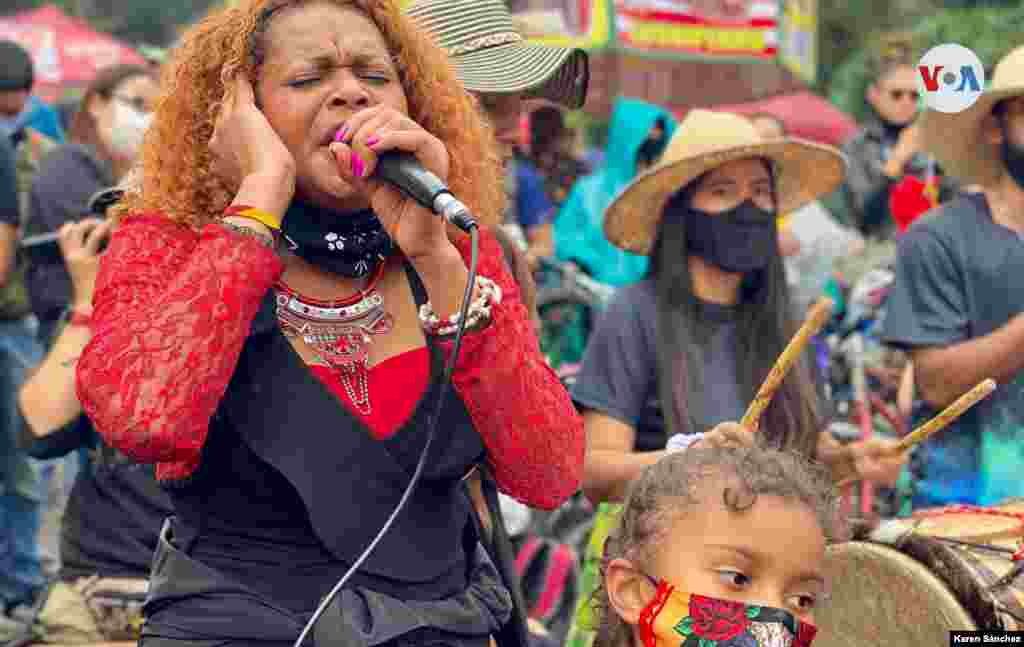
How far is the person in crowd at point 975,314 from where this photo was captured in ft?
15.6

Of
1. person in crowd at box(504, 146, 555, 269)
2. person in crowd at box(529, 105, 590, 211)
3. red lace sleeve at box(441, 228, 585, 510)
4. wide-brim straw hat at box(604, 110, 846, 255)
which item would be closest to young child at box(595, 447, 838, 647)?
red lace sleeve at box(441, 228, 585, 510)

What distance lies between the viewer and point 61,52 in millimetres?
21609

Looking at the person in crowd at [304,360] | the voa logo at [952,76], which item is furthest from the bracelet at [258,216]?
the voa logo at [952,76]

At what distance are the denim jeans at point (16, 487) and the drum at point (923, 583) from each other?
16.1 ft

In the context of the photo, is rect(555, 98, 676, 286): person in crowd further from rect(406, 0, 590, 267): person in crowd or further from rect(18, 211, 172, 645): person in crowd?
rect(18, 211, 172, 645): person in crowd

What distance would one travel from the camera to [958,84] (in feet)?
11.7

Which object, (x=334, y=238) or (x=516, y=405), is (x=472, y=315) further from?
(x=334, y=238)

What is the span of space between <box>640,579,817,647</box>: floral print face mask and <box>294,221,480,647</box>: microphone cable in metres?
0.49

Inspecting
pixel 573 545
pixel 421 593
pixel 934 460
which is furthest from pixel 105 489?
pixel 573 545

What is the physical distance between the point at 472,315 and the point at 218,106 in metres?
0.65

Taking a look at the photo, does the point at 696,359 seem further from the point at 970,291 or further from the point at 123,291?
the point at 123,291

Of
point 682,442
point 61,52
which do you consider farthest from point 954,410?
point 61,52

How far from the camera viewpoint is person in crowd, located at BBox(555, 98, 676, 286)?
8.85 meters

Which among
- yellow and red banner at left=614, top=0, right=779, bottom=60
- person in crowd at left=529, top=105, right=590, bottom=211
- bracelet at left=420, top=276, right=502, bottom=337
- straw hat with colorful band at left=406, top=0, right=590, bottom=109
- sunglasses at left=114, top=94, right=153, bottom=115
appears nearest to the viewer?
bracelet at left=420, top=276, right=502, bottom=337
